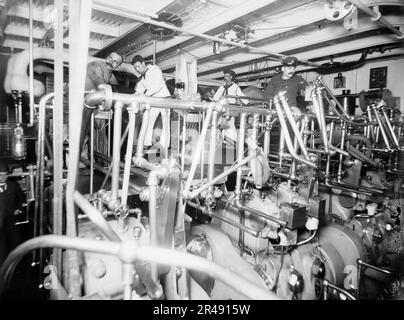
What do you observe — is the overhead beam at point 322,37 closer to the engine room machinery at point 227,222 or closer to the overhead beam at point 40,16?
the engine room machinery at point 227,222

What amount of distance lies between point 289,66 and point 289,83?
16.5 inches

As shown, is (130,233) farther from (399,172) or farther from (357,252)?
(399,172)

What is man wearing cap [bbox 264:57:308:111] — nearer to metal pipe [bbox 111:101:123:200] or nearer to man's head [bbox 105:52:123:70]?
man's head [bbox 105:52:123:70]

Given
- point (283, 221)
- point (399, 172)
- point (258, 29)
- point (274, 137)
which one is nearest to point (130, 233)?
point (283, 221)

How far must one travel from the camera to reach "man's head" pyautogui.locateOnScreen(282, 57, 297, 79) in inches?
250

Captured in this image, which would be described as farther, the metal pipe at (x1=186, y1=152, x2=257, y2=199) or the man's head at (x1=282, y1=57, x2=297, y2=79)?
the man's head at (x1=282, y1=57, x2=297, y2=79)

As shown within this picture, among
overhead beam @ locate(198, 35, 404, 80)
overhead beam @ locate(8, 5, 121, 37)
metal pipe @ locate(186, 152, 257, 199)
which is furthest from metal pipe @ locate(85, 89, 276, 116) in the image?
overhead beam @ locate(198, 35, 404, 80)

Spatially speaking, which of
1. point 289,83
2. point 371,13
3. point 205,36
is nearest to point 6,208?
point 205,36

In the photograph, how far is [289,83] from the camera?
21.5ft

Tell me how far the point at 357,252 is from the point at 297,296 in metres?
1.41

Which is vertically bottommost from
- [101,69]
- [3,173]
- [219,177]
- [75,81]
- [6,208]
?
[6,208]

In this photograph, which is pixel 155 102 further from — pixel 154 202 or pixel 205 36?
pixel 205 36

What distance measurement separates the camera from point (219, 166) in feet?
13.8

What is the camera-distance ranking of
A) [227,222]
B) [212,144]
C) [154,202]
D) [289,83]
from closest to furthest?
[154,202]
[212,144]
[227,222]
[289,83]
